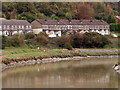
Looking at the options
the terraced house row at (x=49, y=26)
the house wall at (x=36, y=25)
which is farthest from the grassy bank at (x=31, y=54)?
the house wall at (x=36, y=25)

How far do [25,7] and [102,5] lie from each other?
3760 cm

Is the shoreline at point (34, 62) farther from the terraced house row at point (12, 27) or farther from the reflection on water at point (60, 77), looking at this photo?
the terraced house row at point (12, 27)

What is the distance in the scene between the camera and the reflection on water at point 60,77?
27028 millimetres

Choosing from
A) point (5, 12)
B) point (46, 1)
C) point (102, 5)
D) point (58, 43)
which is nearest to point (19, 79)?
point (58, 43)

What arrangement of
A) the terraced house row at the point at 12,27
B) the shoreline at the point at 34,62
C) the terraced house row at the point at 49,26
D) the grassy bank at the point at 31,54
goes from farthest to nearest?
the terraced house row at the point at 49,26 → the terraced house row at the point at 12,27 → the grassy bank at the point at 31,54 → the shoreline at the point at 34,62

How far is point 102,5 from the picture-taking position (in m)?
106

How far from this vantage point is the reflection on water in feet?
88.7

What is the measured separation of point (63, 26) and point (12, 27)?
14.0 metres

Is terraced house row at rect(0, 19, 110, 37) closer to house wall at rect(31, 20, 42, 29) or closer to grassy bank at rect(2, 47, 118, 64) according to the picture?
house wall at rect(31, 20, 42, 29)

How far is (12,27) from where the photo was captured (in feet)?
197

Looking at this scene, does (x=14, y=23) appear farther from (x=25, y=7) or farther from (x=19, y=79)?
(x=19, y=79)

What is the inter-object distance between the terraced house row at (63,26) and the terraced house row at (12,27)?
291 centimetres

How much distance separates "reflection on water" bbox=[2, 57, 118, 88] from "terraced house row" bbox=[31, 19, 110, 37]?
26455 mm

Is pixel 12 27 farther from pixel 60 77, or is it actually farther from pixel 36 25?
pixel 60 77
